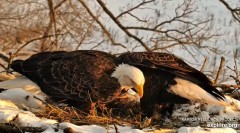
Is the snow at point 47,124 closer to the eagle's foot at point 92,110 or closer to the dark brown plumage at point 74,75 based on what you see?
the eagle's foot at point 92,110

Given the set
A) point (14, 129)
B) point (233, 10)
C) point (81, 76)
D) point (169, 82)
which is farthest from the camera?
point (233, 10)

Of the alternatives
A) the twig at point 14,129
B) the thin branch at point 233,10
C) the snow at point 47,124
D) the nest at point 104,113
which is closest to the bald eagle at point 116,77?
the nest at point 104,113

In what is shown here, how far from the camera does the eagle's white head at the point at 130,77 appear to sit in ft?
11.1

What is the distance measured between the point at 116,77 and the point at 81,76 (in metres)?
0.27

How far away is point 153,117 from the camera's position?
136 inches

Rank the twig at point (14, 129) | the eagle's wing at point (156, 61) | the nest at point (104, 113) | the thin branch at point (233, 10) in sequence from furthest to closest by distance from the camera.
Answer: the thin branch at point (233, 10) < the eagle's wing at point (156, 61) < the nest at point (104, 113) < the twig at point (14, 129)

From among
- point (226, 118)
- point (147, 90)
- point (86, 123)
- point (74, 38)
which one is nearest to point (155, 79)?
point (147, 90)

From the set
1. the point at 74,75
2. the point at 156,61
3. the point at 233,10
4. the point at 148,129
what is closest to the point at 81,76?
the point at 74,75

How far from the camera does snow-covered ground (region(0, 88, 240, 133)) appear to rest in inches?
100

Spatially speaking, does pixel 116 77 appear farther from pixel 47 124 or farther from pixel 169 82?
pixel 47 124

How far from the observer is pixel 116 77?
348 cm

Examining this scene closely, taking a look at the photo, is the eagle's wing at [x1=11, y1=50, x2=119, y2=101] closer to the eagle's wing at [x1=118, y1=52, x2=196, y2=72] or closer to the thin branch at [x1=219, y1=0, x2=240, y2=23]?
the eagle's wing at [x1=118, y1=52, x2=196, y2=72]

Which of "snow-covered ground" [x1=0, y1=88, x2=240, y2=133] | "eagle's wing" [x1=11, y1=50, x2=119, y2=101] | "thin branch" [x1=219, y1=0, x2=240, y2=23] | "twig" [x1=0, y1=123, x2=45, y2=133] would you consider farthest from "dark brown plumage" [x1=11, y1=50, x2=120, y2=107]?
"thin branch" [x1=219, y1=0, x2=240, y2=23]

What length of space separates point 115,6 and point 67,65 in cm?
982
